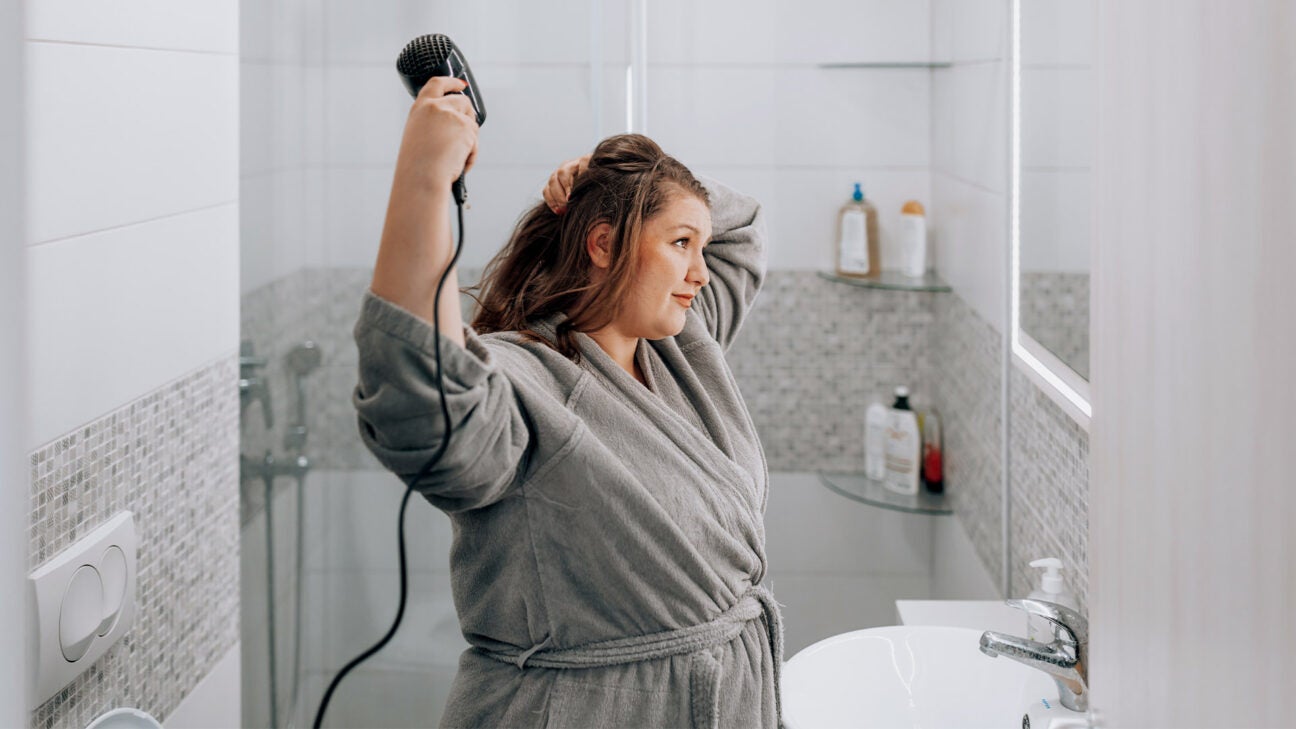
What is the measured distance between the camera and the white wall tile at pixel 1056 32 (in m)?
1.47

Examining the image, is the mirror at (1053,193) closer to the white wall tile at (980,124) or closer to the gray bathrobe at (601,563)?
the white wall tile at (980,124)

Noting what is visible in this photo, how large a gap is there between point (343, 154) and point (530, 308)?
426mm

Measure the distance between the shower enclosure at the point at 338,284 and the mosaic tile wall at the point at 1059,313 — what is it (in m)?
0.70

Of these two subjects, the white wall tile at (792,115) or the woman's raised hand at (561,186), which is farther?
the white wall tile at (792,115)

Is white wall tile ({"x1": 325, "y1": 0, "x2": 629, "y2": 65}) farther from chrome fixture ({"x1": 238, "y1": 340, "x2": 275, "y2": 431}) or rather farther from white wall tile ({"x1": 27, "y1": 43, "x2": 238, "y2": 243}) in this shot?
chrome fixture ({"x1": 238, "y1": 340, "x2": 275, "y2": 431})

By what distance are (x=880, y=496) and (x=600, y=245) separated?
126 cm

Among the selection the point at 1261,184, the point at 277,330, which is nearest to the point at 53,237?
the point at 277,330

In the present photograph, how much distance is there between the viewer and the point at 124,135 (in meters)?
1.13

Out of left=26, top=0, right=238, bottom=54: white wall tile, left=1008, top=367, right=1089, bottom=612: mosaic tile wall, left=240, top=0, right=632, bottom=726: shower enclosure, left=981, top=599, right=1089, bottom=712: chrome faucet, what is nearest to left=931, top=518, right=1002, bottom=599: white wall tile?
left=1008, top=367, right=1089, bottom=612: mosaic tile wall

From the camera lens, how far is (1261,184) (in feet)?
1.82

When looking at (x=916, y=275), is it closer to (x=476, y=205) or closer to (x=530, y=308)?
(x=476, y=205)

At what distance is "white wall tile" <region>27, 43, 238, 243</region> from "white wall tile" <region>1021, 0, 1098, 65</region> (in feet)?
3.61

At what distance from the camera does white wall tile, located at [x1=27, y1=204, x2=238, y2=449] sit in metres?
1.01

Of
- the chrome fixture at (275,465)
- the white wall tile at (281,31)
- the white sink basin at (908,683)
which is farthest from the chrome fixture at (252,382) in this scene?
the white sink basin at (908,683)
